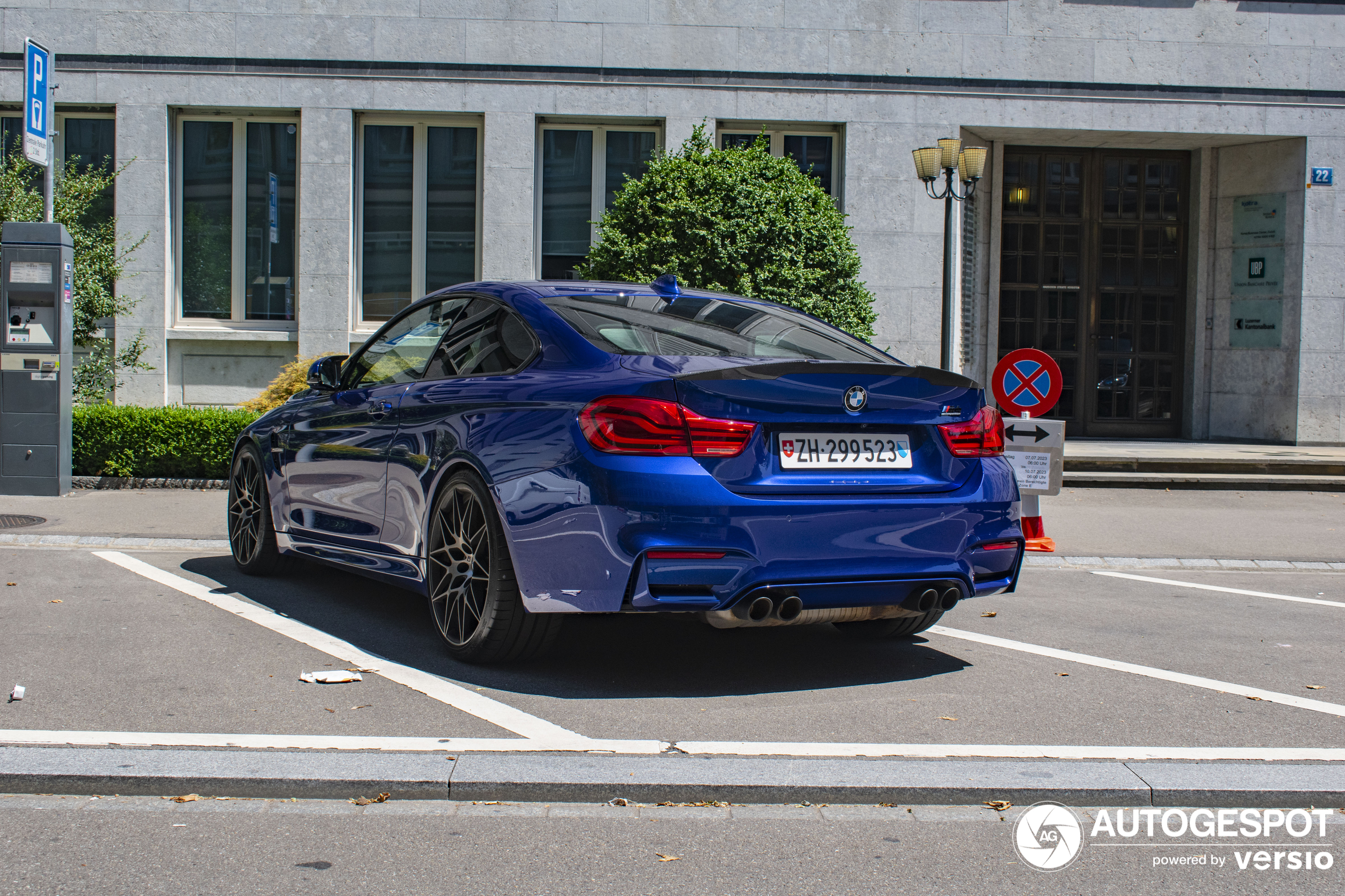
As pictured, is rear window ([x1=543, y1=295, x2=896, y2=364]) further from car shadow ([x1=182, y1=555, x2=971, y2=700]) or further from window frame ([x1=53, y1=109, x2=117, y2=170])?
window frame ([x1=53, y1=109, x2=117, y2=170])

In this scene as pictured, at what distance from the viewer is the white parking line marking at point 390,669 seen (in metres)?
4.25

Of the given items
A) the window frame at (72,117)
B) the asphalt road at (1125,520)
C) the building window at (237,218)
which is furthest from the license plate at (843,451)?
the window frame at (72,117)

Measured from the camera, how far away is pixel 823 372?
4.60 m

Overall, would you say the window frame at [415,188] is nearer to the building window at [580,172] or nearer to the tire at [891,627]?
the building window at [580,172]

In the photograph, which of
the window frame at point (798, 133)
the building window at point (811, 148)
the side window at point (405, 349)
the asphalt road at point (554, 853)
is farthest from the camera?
the building window at point (811, 148)

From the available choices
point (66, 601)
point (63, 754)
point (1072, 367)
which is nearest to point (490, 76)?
point (1072, 367)

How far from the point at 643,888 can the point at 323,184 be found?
15531 millimetres

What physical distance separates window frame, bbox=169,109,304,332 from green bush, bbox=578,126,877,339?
571cm

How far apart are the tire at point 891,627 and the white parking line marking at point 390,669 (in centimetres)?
186

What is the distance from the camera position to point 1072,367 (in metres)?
19.8

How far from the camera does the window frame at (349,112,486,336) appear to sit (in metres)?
17.5

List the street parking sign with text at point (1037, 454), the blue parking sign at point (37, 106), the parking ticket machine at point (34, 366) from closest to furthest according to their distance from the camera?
the street parking sign with text at point (1037, 454) → the blue parking sign at point (37, 106) → the parking ticket machine at point (34, 366)

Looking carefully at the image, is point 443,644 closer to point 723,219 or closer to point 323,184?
point 723,219

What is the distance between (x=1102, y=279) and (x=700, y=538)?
17.1 meters
